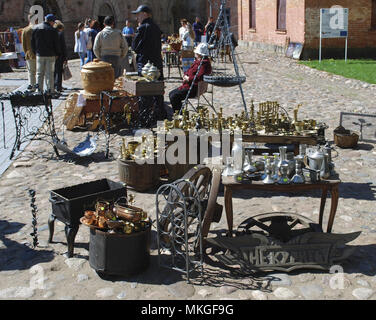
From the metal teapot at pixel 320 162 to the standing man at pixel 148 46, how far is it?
19.0 feet

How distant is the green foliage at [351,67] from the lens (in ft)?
53.1

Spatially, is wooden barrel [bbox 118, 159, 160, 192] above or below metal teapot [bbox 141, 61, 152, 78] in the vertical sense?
below

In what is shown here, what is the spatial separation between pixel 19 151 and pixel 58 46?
4791mm

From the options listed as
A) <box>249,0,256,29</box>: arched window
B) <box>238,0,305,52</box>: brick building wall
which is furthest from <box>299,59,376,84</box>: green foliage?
<box>249,0,256,29</box>: arched window

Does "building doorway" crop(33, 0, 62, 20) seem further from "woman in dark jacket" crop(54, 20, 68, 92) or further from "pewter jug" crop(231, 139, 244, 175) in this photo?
"pewter jug" crop(231, 139, 244, 175)

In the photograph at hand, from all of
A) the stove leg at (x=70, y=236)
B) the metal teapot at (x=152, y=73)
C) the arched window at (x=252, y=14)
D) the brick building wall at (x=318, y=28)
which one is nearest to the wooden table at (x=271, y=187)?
the stove leg at (x=70, y=236)

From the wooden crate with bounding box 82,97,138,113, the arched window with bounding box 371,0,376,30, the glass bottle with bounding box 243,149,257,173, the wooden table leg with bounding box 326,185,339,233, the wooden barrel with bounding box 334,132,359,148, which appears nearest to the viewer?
the wooden table leg with bounding box 326,185,339,233

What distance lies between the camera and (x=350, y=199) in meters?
6.82

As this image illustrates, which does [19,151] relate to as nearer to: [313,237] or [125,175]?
[125,175]

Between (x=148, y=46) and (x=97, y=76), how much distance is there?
1399mm

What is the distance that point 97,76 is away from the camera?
10586 mm

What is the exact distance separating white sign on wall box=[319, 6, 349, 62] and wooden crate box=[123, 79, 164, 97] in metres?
11.2

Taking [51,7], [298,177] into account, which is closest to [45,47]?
[298,177]

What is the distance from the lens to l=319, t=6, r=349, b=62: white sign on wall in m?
19.9
